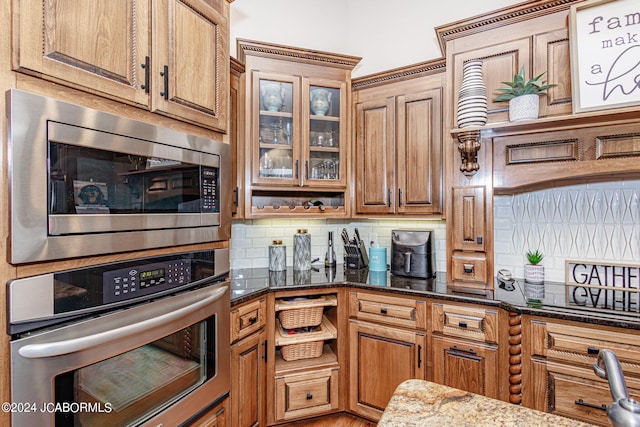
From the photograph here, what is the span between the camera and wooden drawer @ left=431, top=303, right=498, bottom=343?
187 cm

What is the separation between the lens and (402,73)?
2.46m

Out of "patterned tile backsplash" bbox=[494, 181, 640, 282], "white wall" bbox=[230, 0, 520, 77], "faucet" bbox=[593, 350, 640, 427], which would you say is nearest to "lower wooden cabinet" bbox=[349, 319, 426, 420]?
"patterned tile backsplash" bbox=[494, 181, 640, 282]

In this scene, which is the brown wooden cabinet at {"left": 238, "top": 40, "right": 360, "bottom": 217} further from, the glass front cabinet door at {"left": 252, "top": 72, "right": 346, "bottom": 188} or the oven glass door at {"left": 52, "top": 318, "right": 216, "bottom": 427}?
the oven glass door at {"left": 52, "top": 318, "right": 216, "bottom": 427}

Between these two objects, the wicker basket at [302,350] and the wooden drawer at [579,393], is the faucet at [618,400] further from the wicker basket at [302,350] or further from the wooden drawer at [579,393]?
the wicker basket at [302,350]

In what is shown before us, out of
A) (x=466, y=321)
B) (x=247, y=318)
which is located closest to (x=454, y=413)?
(x=466, y=321)

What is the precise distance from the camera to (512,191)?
239 cm

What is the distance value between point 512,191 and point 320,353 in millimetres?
1771

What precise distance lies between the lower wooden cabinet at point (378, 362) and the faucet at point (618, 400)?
61.0 inches

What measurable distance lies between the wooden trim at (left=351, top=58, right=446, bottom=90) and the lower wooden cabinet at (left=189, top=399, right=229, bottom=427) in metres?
2.29

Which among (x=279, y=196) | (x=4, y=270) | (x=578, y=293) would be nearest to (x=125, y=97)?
(x=4, y=270)

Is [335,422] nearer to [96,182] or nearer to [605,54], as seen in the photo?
[96,182]

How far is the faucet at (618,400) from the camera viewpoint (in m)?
0.50

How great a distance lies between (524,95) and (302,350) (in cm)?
208

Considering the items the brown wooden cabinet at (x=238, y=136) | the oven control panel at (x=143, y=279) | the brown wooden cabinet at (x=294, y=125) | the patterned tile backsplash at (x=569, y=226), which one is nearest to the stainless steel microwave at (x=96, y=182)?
the oven control panel at (x=143, y=279)
